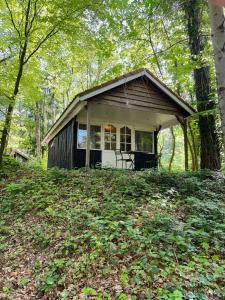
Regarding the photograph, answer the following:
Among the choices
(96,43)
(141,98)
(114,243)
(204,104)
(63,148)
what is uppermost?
(96,43)

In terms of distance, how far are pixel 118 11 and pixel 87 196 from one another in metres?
6.19

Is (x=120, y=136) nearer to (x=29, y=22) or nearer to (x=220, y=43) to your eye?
(x=29, y=22)

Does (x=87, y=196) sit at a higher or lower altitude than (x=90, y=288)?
higher

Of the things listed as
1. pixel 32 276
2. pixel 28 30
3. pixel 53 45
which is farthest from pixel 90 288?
pixel 53 45

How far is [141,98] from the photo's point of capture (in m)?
9.95

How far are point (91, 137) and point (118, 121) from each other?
156cm

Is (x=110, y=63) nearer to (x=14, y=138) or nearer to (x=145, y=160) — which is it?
(x=14, y=138)

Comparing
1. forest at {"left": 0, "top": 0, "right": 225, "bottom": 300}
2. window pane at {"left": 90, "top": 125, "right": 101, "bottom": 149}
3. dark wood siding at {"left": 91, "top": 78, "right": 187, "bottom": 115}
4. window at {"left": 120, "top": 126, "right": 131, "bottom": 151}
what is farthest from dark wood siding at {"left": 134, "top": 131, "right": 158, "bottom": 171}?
forest at {"left": 0, "top": 0, "right": 225, "bottom": 300}

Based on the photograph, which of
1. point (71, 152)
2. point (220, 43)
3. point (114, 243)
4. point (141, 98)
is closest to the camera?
point (114, 243)

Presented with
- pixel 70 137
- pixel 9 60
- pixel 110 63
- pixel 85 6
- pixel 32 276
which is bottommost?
pixel 32 276

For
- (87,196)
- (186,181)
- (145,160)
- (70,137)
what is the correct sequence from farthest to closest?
1. (145,160)
2. (70,137)
3. (186,181)
4. (87,196)

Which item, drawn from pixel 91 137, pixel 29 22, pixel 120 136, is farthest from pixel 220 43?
pixel 120 136

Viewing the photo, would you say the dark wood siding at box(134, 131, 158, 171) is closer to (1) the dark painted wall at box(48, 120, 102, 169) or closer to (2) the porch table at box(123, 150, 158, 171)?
(2) the porch table at box(123, 150, 158, 171)

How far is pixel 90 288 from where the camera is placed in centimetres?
311
